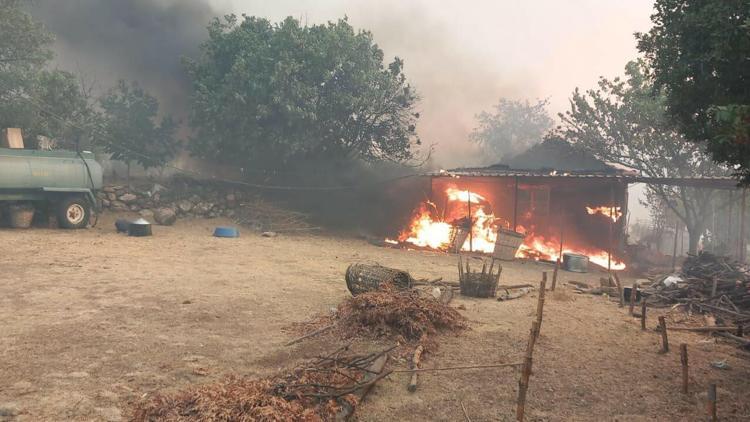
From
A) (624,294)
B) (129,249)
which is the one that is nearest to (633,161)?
(624,294)

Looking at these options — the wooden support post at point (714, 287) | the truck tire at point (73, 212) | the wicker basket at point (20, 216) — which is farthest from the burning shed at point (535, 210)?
the wicker basket at point (20, 216)

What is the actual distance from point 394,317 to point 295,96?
659 inches

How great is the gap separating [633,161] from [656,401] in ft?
61.8

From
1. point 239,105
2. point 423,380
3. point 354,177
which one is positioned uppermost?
point 239,105

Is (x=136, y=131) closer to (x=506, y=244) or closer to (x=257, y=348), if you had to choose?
(x=506, y=244)

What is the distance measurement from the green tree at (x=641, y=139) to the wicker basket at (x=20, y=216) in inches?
970

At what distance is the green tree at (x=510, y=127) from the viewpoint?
48.8m

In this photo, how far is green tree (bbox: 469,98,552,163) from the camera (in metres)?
48.8

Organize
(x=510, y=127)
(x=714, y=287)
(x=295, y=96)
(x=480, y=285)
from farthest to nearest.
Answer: (x=510, y=127), (x=295, y=96), (x=714, y=287), (x=480, y=285)

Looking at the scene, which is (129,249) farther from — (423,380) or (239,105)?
(423,380)

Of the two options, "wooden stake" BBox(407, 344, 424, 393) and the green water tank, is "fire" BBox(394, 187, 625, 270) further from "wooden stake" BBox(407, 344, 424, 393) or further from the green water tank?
the green water tank

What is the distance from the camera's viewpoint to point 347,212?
2527cm

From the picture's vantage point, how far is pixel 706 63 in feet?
19.7

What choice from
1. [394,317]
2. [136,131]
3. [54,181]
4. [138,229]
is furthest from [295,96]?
[394,317]
